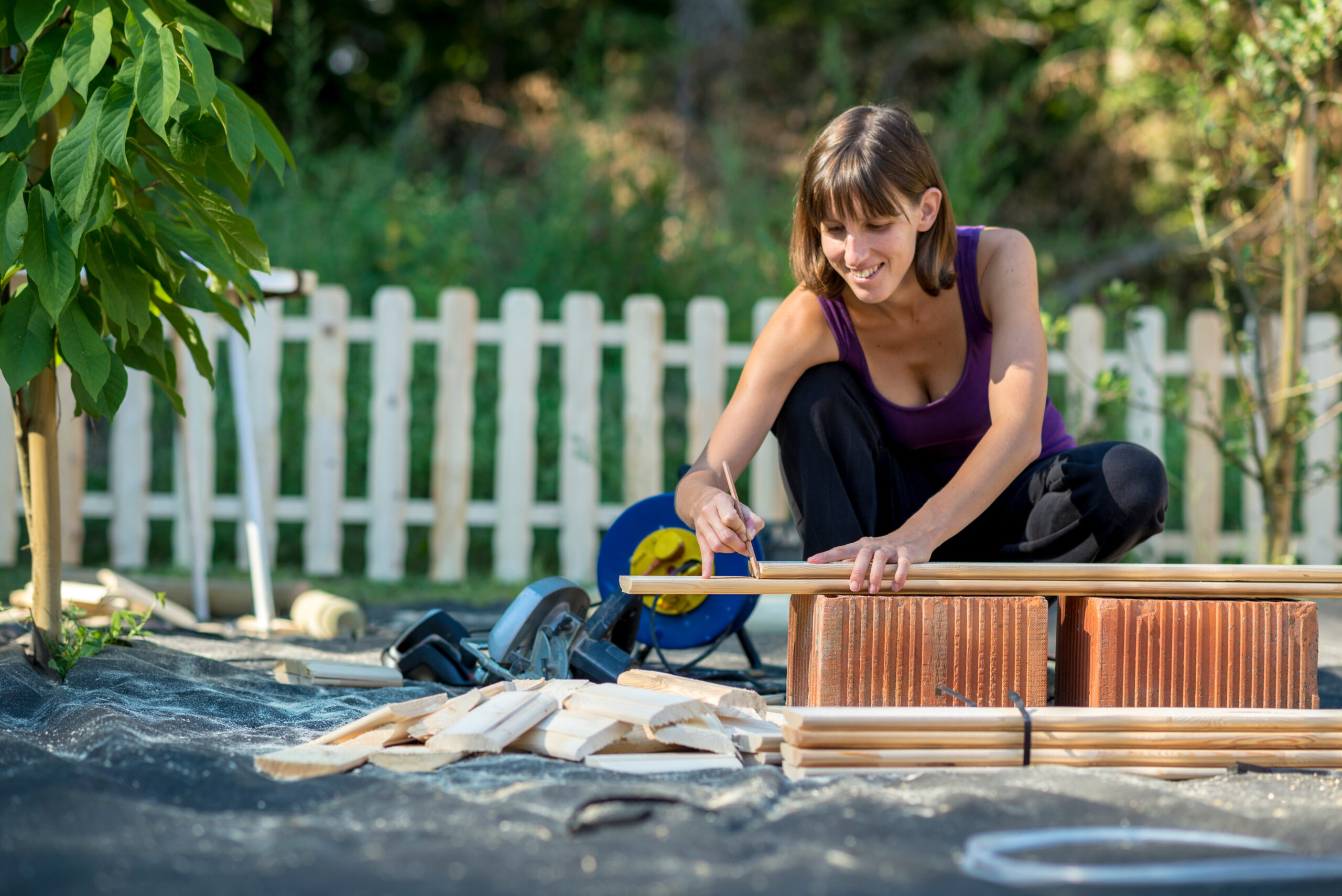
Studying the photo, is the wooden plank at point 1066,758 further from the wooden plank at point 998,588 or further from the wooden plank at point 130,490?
the wooden plank at point 130,490

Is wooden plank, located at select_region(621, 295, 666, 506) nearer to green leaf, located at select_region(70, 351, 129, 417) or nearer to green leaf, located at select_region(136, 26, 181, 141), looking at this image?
green leaf, located at select_region(70, 351, 129, 417)

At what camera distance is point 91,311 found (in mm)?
2490

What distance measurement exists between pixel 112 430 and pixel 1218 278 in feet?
17.6

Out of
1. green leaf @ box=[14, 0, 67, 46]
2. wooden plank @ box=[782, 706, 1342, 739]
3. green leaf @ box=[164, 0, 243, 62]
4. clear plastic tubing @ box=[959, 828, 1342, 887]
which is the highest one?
green leaf @ box=[164, 0, 243, 62]

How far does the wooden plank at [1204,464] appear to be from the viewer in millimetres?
5602

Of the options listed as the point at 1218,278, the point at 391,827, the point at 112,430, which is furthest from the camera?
the point at 112,430

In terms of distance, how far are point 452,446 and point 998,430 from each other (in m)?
3.80

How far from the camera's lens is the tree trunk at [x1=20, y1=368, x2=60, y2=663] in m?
2.60

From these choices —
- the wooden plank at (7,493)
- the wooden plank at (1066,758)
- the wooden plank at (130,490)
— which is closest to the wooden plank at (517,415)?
the wooden plank at (130,490)

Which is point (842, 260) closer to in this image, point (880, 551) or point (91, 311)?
point (880, 551)

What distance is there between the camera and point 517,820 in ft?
5.12

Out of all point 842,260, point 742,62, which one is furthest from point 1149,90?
point 842,260

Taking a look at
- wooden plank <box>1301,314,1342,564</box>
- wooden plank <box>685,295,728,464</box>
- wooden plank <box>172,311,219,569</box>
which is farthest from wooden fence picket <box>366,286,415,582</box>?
wooden plank <box>1301,314,1342,564</box>

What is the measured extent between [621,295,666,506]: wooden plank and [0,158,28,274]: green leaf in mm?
3529
